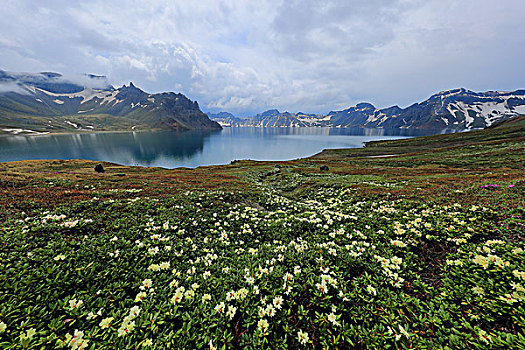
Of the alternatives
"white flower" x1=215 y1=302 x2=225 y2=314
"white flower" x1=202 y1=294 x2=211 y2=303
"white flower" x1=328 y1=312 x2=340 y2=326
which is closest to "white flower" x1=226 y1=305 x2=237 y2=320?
"white flower" x1=215 y1=302 x2=225 y2=314

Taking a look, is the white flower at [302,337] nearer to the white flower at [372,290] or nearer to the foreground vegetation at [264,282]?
the foreground vegetation at [264,282]

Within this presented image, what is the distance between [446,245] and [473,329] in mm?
4258

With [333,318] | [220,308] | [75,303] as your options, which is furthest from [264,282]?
[75,303]

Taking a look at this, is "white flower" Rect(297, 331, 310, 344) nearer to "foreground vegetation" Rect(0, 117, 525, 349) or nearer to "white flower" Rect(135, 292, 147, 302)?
"foreground vegetation" Rect(0, 117, 525, 349)

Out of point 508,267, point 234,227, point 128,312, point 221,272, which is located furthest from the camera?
point 234,227

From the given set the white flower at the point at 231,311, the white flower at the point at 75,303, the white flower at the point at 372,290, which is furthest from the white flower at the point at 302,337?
the white flower at the point at 75,303

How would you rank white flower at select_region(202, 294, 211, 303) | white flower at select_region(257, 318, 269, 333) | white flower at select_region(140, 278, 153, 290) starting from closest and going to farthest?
white flower at select_region(257, 318, 269, 333)
white flower at select_region(202, 294, 211, 303)
white flower at select_region(140, 278, 153, 290)

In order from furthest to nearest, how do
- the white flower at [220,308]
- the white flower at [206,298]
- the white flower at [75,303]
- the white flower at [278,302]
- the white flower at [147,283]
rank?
the white flower at [147,283]
the white flower at [206,298]
the white flower at [278,302]
the white flower at [220,308]
the white flower at [75,303]

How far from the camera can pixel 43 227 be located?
24.7ft

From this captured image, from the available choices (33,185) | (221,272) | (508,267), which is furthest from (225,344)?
(33,185)

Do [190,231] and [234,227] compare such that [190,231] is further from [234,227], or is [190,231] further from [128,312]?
[128,312]

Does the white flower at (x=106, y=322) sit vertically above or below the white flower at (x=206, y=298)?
above

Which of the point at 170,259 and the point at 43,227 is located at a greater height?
the point at 43,227

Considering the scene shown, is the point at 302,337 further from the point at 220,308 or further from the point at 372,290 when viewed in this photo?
the point at 372,290
